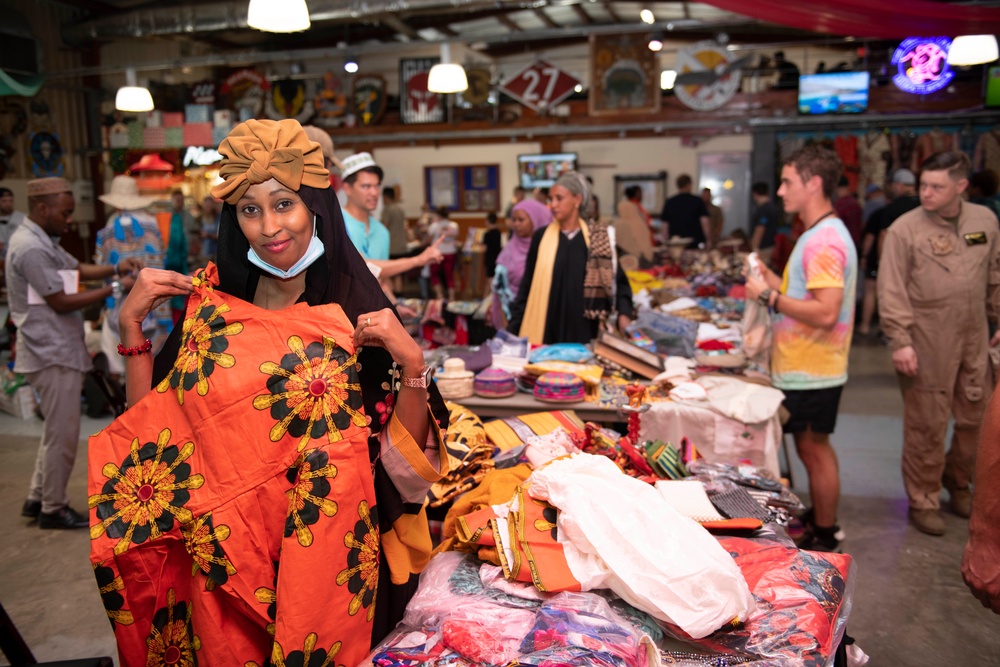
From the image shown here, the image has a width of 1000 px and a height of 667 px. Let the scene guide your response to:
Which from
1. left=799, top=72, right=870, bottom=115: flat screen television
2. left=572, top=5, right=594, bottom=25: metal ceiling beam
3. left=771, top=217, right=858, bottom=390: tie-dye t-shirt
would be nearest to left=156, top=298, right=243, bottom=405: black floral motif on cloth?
left=771, top=217, right=858, bottom=390: tie-dye t-shirt

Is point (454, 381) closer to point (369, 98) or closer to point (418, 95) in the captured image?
point (418, 95)

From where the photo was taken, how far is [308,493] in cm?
164

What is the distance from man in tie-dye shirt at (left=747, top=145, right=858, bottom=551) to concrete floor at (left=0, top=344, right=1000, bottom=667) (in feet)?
1.29

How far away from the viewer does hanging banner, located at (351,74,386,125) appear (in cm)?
1362

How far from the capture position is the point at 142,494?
5.53 ft

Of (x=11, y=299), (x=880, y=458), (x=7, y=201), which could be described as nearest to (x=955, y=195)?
(x=880, y=458)

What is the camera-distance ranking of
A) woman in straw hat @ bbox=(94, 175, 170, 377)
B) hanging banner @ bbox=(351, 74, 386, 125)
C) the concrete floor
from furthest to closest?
1. hanging banner @ bbox=(351, 74, 386, 125)
2. woman in straw hat @ bbox=(94, 175, 170, 377)
3. the concrete floor

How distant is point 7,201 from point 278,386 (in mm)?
7965

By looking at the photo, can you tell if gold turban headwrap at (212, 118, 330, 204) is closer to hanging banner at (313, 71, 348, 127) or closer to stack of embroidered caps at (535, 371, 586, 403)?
stack of embroidered caps at (535, 371, 586, 403)

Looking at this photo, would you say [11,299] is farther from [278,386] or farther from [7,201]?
[7,201]

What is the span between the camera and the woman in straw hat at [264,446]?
5.36 feet

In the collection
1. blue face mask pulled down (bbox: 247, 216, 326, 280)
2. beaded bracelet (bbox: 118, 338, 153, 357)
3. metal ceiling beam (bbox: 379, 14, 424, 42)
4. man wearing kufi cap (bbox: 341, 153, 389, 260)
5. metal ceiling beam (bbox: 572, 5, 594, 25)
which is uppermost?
metal ceiling beam (bbox: 572, 5, 594, 25)

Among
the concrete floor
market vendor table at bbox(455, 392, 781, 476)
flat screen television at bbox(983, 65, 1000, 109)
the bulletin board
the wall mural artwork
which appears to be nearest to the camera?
the concrete floor

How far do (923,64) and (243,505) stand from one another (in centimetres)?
1191
